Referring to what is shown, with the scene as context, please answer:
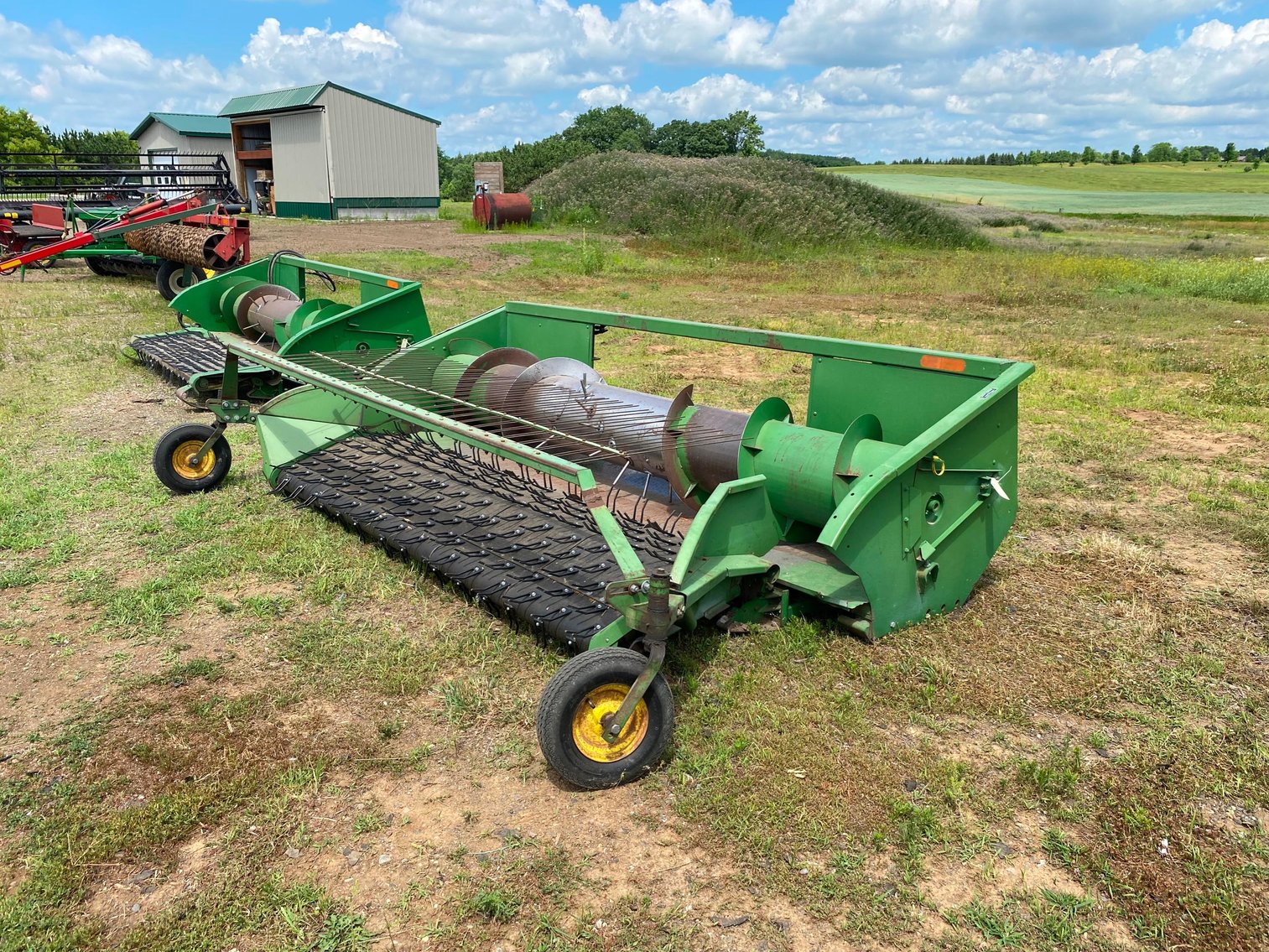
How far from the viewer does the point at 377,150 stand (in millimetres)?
28078

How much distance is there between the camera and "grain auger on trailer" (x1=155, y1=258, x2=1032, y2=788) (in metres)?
2.82

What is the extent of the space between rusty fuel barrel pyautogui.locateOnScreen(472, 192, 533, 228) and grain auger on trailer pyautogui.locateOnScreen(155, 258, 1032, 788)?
20248mm

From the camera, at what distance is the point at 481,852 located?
8.30 ft

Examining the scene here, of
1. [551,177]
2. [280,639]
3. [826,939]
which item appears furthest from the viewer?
[551,177]

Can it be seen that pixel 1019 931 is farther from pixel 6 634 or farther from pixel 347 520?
pixel 6 634

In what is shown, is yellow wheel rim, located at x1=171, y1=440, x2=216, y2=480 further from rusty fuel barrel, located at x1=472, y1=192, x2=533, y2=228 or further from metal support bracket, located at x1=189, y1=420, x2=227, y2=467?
rusty fuel barrel, located at x1=472, y1=192, x2=533, y2=228

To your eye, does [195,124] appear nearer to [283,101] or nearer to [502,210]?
[283,101]

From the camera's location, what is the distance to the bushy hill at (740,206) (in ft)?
69.2

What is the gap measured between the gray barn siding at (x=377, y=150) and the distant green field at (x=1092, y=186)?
25.2 meters

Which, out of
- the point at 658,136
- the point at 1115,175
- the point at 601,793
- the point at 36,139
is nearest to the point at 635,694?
the point at 601,793

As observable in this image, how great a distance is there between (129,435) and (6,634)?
2980mm

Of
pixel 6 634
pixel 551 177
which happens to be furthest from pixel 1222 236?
pixel 6 634

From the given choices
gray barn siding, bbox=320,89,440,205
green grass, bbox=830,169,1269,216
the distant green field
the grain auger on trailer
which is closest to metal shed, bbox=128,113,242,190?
gray barn siding, bbox=320,89,440,205

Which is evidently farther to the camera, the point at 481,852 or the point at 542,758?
the point at 542,758
